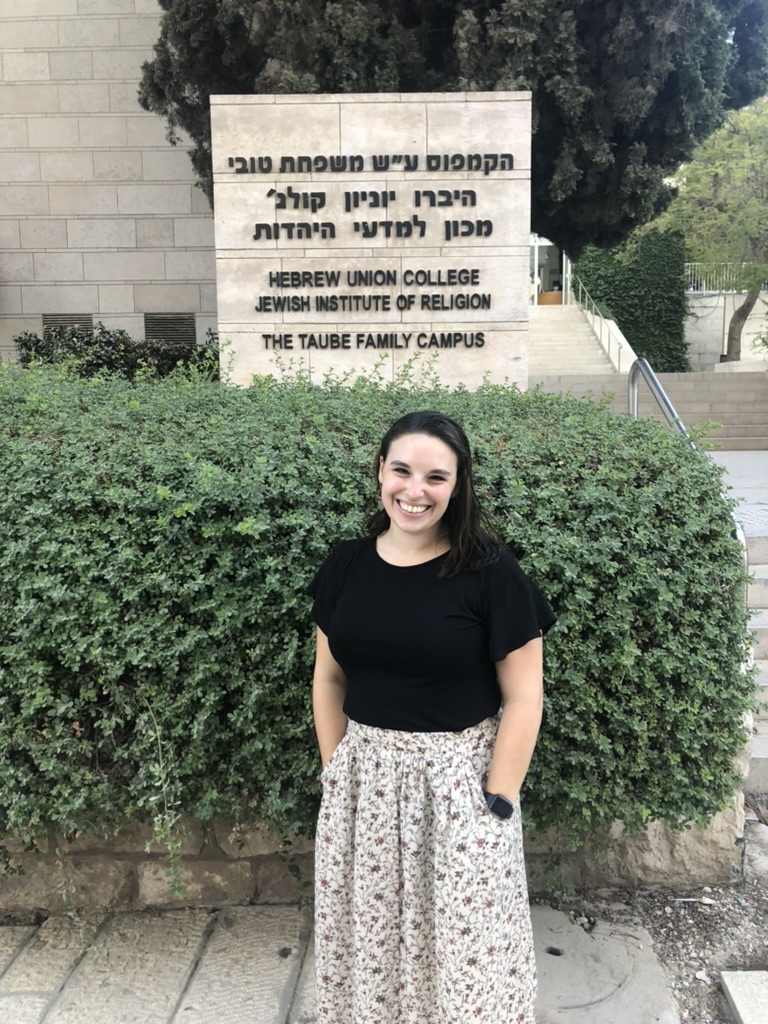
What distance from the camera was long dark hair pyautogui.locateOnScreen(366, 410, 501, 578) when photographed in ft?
5.62

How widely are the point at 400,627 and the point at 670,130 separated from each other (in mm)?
11740

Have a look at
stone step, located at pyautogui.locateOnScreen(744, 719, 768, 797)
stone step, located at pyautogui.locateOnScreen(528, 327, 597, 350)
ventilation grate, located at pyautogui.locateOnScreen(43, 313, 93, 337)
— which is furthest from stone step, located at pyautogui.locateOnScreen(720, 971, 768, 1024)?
stone step, located at pyautogui.locateOnScreen(528, 327, 597, 350)

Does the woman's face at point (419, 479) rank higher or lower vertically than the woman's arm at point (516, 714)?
higher

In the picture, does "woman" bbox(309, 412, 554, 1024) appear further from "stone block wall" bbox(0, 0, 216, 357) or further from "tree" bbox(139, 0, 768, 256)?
"stone block wall" bbox(0, 0, 216, 357)

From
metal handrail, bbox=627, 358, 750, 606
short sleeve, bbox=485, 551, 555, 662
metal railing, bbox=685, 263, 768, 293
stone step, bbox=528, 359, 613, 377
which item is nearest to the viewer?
short sleeve, bbox=485, 551, 555, 662

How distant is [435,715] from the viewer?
172 cm

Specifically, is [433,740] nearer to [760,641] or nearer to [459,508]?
[459,508]

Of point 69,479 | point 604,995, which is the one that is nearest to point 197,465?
point 69,479

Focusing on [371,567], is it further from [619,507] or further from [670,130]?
[670,130]

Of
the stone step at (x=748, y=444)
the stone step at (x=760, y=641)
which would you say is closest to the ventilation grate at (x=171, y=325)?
the stone step at (x=748, y=444)

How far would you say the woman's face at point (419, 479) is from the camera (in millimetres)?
1686

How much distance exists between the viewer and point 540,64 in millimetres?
10016

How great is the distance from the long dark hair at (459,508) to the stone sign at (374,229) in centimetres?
516

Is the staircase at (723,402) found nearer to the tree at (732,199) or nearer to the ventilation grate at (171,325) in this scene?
the ventilation grate at (171,325)
